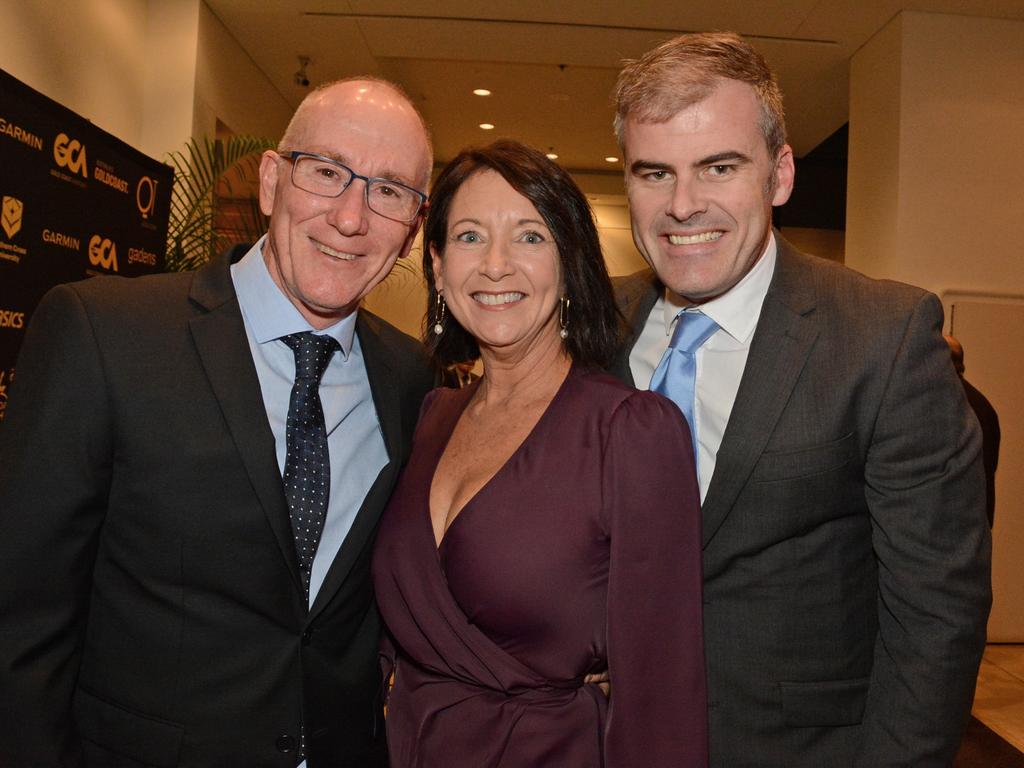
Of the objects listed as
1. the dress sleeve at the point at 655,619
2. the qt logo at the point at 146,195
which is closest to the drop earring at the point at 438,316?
the dress sleeve at the point at 655,619

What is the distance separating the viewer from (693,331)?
1924 millimetres

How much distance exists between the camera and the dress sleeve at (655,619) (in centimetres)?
161

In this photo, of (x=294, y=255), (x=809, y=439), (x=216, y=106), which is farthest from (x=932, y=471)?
(x=216, y=106)

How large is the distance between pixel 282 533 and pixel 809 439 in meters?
1.02

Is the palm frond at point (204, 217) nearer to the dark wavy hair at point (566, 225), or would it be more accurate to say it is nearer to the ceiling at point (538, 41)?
the ceiling at point (538, 41)

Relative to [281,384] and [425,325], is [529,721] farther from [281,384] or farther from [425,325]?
[425,325]

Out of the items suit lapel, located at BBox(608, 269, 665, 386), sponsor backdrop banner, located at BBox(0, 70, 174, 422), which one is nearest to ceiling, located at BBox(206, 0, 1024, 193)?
sponsor backdrop banner, located at BBox(0, 70, 174, 422)

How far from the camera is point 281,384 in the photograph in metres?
1.89

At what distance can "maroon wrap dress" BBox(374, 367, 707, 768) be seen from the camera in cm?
162

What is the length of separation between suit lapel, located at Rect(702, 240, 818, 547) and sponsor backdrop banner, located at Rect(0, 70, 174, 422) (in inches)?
117

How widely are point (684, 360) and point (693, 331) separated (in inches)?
2.6

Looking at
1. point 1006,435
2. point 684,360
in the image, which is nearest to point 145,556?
point 684,360

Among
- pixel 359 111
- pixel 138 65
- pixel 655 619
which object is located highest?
pixel 138 65

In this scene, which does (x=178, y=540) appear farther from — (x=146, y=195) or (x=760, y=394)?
(x=146, y=195)
